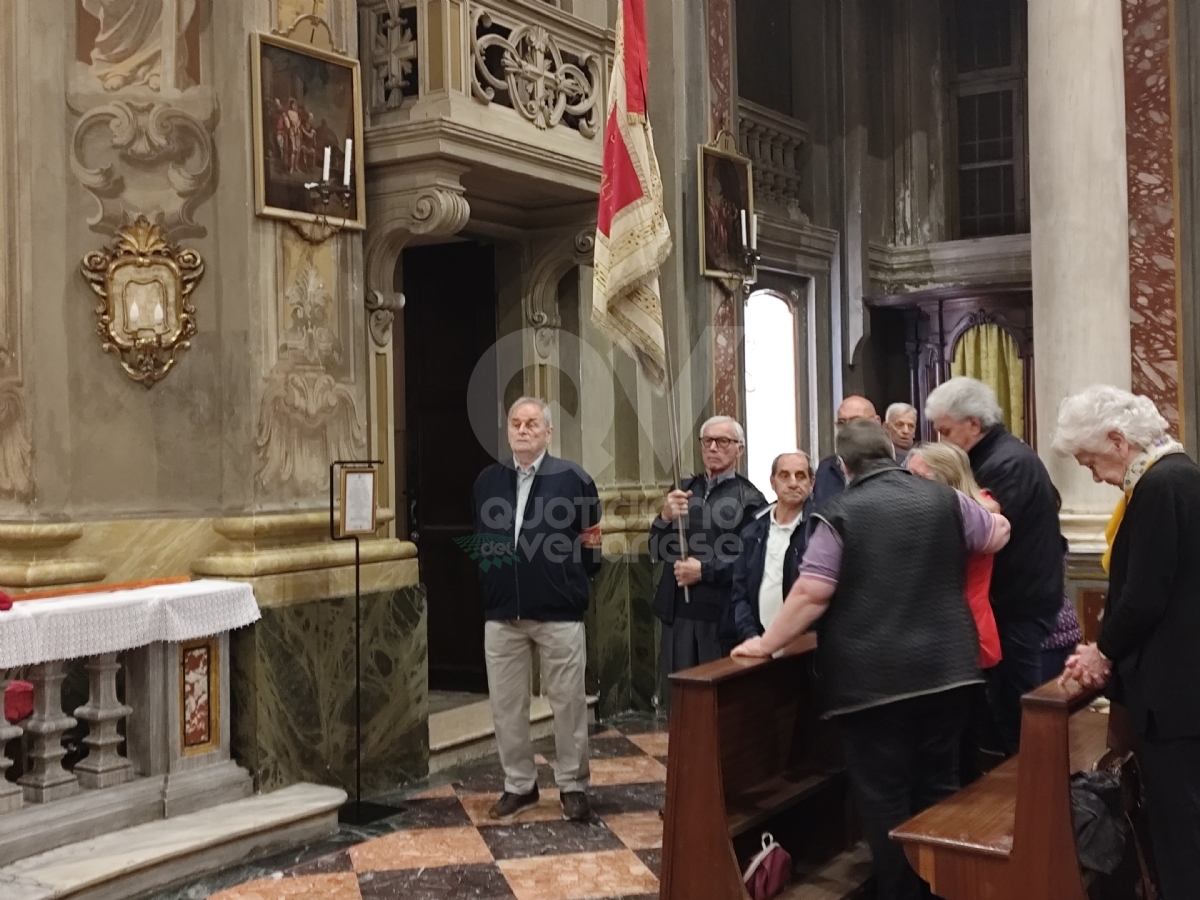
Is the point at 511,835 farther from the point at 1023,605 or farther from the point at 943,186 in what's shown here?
the point at 943,186

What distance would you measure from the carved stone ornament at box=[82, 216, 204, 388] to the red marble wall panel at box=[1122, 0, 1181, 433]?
16.4 ft

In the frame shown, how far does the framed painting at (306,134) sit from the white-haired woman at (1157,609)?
3448 millimetres

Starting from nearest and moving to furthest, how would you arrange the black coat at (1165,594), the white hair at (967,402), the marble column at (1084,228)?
the black coat at (1165,594), the white hair at (967,402), the marble column at (1084,228)

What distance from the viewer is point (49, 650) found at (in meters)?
4.43

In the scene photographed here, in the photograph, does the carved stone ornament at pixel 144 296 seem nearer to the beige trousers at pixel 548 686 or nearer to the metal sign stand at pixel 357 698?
the metal sign stand at pixel 357 698

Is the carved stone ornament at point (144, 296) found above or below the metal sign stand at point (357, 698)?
above

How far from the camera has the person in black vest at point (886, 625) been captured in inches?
145

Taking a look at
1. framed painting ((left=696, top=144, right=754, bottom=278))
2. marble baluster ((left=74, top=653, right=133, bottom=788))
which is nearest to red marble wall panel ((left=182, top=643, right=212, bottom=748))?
marble baluster ((left=74, top=653, right=133, bottom=788))

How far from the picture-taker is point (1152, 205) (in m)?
7.17

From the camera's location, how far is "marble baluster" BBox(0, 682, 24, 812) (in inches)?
172

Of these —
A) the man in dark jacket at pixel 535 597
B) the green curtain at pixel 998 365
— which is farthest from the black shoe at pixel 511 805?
the green curtain at pixel 998 365

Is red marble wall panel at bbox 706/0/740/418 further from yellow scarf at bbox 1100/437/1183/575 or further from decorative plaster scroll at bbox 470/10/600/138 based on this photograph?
yellow scarf at bbox 1100/437/1183/575

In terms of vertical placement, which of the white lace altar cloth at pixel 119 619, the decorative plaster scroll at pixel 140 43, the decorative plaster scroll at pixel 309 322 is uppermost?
the decorative plaster scroll at pixel 140 43

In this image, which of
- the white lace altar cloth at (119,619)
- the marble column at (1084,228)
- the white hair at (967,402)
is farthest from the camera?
the marble column at (1084,228)
